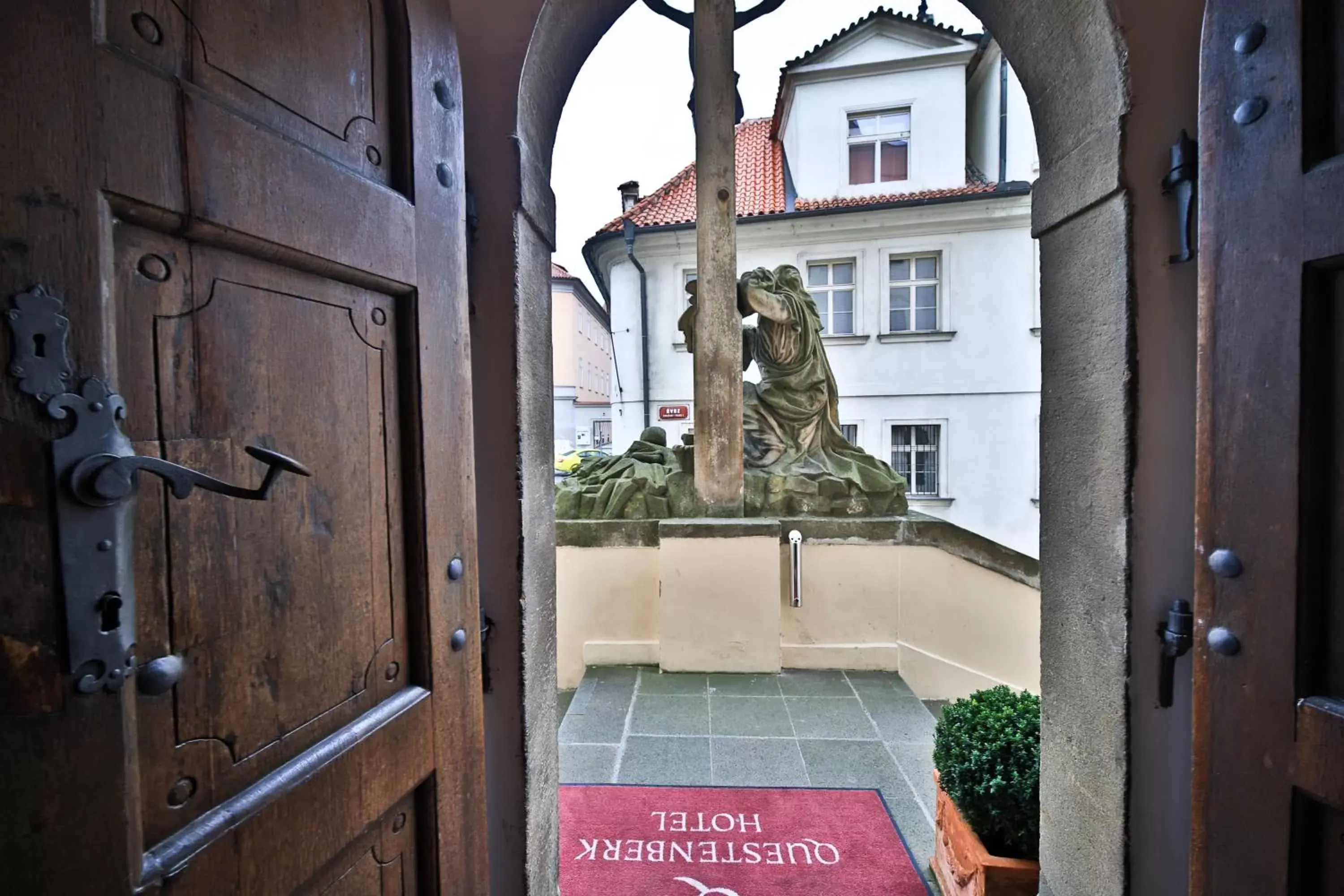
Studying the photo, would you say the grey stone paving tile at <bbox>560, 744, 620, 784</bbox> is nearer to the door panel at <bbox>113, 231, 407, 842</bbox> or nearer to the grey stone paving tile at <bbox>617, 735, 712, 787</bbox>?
the grey stone paving tile at <bbox>617, 735, 712, 787</bbox>

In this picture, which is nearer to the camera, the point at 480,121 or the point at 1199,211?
the point at 1199,211

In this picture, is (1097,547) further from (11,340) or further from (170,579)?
(11,340)

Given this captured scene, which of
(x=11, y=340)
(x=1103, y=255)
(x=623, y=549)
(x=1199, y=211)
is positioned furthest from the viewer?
(x=623, y=549)

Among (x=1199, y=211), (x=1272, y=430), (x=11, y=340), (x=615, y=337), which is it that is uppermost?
(x=615, y=337)

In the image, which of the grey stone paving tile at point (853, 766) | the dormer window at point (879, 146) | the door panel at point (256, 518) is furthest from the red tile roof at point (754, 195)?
the door panel at point (256, 518)

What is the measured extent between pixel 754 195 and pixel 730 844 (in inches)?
391

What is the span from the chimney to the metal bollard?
32.2 ft

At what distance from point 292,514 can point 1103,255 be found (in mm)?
1749

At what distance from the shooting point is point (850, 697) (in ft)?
12.4

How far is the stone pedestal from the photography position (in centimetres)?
404

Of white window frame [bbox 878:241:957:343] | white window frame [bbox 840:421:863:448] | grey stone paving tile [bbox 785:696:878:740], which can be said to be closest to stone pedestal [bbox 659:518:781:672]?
grey stone paving tile [bbox 785:696:878:740]

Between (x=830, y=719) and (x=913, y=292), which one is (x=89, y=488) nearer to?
(x=830, y=719)

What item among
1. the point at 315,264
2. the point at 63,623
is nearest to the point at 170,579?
the point at 63,623

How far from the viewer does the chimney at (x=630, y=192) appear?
12070 mm
